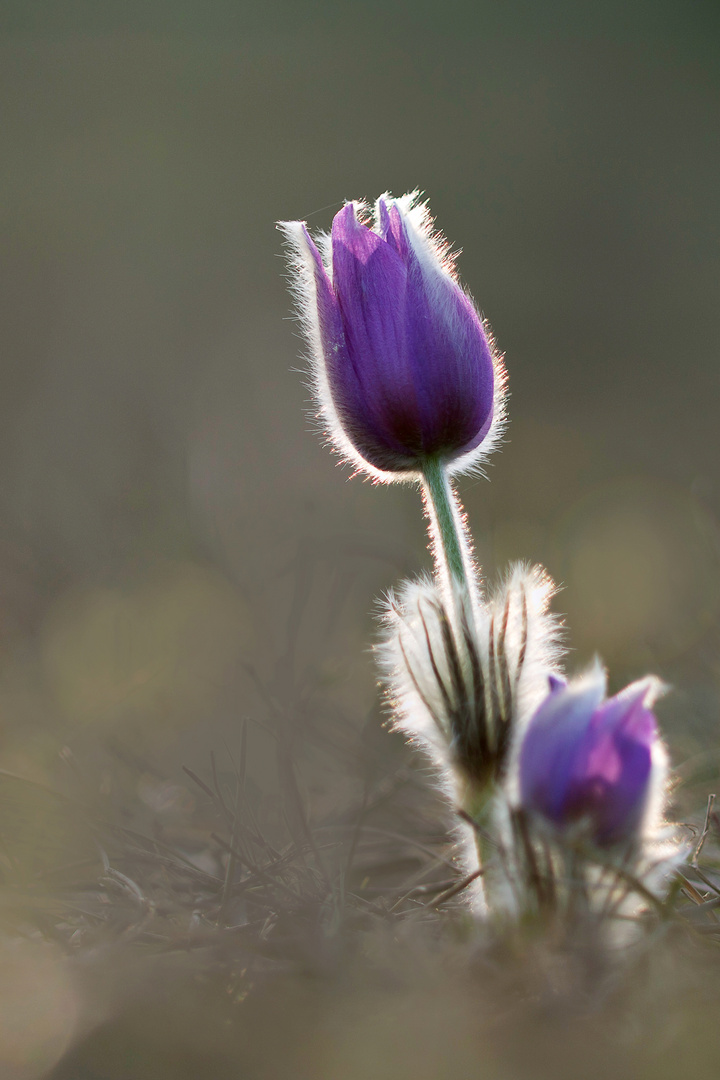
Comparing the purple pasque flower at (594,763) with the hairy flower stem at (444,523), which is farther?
the hairy flower stem at (444,523)

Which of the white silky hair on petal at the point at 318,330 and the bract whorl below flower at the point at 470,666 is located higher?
the white silky hair on petal at the point at 318,330

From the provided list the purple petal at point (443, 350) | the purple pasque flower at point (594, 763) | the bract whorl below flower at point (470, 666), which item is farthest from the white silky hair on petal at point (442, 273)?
the purple pasque flower at point (594, 763)

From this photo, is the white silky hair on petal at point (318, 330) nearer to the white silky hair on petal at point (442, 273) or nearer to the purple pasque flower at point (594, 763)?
the white silky hair on petal at point (442, 273)

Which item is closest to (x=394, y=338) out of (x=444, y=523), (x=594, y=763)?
(x=444, y=523)

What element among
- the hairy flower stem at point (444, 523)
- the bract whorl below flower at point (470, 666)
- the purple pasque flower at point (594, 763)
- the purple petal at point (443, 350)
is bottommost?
the purple pasque flower at point (594, 763)

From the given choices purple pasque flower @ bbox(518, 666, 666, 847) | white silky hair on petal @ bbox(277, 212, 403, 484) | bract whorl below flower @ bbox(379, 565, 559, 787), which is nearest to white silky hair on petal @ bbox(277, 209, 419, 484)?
white silky hair on petal @ bbox(277, 212, 403, 484)

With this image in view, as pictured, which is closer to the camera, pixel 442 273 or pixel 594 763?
pixel 594 763

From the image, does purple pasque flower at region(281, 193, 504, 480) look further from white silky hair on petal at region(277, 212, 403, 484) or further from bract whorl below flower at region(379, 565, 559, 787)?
bract whorl below flower at region(379, 565, 559, 787)

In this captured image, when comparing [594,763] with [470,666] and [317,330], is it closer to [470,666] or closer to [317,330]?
[470,666]
